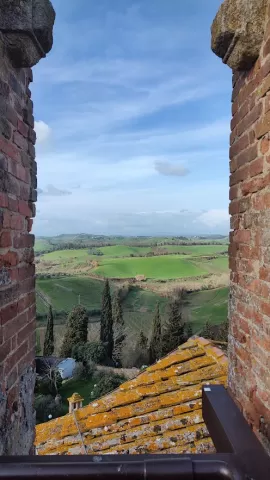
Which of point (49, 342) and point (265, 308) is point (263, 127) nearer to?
point (265, 308)

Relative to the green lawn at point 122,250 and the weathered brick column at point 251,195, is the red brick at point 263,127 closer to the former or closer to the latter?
the weathered brick column at point 251,195

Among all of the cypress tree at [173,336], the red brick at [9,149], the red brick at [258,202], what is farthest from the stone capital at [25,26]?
the cypress tree at [173,336]

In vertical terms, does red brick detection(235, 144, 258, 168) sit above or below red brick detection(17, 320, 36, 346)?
above

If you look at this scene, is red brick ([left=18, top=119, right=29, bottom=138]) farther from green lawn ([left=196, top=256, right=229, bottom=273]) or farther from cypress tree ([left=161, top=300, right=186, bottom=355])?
green lawn ([left=196, top=256, right=229, bottom=273])

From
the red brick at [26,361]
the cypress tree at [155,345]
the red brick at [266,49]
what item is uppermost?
the red brick at [266,49]

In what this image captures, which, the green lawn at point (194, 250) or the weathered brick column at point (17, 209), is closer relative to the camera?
the weathered brick column at point (17, 209)

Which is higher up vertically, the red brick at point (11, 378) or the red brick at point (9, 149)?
the red brick at point (9, 149)

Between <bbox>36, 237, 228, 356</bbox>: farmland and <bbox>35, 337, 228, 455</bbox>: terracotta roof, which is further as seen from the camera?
<bbox>36, 237, 228, 356</bbox>: farmland

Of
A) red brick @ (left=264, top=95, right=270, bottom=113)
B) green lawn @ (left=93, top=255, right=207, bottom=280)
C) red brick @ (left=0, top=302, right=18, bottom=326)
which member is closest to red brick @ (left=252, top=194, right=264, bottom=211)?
red brick @ (left=264, top=95, right=270, bottom=113)
